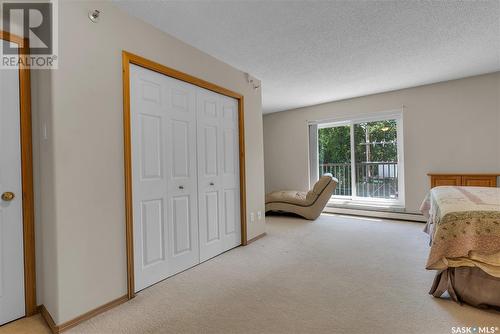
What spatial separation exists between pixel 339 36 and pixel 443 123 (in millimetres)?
2929

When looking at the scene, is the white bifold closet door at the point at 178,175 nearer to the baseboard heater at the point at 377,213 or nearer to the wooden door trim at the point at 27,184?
the wooden door trim at the point at 27,184

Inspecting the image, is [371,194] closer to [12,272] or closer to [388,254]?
[388,254]

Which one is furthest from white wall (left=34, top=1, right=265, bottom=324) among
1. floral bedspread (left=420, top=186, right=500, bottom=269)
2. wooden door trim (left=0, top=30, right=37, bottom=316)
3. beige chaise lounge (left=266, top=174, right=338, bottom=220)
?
beige chaise lounge (left=266, top=174, right=338, bottom=220)

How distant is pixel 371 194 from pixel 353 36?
3554 millimetres

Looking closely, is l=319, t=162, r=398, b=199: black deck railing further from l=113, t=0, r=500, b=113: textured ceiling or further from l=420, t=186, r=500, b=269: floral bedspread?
l=420, t=186, r=500, b=269: floral bedspread

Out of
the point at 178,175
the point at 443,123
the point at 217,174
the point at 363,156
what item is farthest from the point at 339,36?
the point at 363,156

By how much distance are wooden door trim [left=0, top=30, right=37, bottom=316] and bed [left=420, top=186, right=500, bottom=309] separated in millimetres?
3044

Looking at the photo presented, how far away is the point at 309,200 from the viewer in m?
4.88

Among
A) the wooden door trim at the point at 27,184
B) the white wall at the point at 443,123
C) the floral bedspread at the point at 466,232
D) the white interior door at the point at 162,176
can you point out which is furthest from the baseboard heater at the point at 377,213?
the wooden door trim at the point at 27,184

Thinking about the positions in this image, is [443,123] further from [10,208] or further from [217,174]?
[10,208]

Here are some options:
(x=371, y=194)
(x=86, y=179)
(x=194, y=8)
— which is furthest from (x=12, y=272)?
(x=371, y=194)

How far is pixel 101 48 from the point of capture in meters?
1.96

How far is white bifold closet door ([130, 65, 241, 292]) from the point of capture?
2256mm

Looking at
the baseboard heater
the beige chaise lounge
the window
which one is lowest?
the baseboard heater
